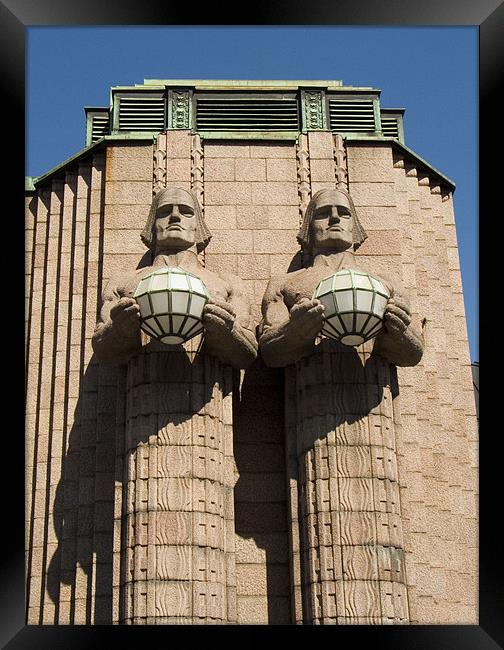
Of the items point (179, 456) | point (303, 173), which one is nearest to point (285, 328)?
point (179, 456)

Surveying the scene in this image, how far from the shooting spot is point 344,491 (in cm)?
1335

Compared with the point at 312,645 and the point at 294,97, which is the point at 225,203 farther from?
the point at 312,645

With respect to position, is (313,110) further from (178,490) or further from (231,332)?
(178,490)

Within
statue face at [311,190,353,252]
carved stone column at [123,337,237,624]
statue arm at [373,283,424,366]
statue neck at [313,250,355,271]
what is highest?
statue face at [311,190,353,252]

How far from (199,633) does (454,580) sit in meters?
3.54

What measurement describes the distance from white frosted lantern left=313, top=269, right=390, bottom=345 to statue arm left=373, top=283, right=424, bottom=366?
0.25m

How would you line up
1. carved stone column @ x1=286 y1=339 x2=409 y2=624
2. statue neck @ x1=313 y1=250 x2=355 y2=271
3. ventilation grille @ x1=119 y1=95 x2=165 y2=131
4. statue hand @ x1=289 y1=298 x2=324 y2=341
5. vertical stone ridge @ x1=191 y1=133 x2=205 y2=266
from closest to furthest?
1. carved stone column @ x1=286 y1=339 x2=409 y2=624
2. statue hand @ x1=289 y1=298 x2=324 y2=341
3. statue neck @ x1=313 y1=250 x2=355 y2=271
4. vertical stone ridge @ x1=191 y1=133 x2=205 y2=266
5. ventilation grille @ x1=119 y1=95 x2=165 y2=131

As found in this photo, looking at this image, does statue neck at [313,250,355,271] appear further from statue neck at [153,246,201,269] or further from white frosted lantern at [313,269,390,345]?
statue neck at [153,246,201,269]

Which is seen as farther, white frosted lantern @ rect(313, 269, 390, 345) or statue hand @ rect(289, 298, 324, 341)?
statue hand @ rect(289, 298, 324, 341)

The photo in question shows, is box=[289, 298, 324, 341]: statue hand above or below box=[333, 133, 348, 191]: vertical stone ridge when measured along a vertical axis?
below

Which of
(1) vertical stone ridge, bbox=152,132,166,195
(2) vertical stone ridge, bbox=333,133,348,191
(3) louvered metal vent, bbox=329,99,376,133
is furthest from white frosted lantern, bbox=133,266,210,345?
(3) louvered metal vent, bbox=329,99,376,133

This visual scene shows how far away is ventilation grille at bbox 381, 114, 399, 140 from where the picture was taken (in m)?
17.2

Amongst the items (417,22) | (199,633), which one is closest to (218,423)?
(199,633)

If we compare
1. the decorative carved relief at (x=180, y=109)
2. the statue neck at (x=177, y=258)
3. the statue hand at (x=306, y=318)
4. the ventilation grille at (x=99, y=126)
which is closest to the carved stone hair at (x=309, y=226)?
the statue neck at (x=177, y=258)
